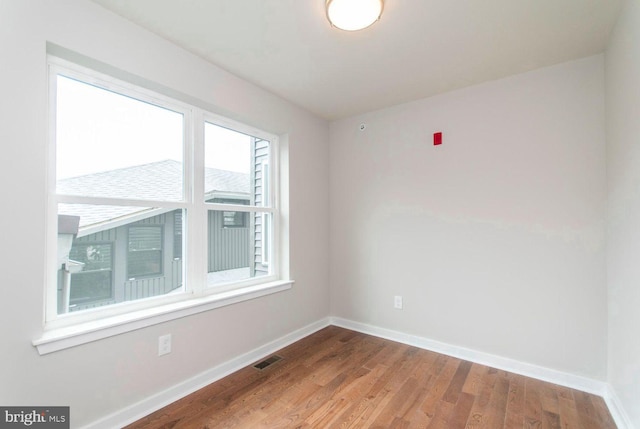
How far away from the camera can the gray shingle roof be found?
1778 mm

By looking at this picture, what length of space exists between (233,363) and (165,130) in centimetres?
194

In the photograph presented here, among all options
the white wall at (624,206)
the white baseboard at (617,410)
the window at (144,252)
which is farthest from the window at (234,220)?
the white baseboard at (617,410)

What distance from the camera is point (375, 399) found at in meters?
2.08

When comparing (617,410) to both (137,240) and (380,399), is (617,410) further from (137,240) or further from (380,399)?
(137,240)

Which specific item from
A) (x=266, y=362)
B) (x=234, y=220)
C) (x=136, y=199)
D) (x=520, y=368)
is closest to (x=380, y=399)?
(x=266, y=362)

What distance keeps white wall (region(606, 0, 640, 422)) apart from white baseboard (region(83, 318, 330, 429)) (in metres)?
2.47

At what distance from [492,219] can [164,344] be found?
2.76 metres

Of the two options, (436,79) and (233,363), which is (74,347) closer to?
(233,363)

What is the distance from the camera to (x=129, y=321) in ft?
5.95

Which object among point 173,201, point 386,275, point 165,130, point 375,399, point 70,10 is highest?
point 70,10

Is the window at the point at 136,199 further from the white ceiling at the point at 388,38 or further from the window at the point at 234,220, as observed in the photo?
the white ceiling at the point at 388,38

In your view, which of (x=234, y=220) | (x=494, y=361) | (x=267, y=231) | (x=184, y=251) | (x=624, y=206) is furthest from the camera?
(x=267, y=231)

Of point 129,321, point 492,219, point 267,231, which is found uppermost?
point 492,219

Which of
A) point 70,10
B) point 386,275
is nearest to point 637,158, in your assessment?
point 386,275
